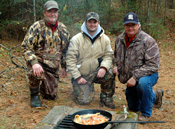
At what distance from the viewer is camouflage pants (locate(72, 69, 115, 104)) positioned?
4219mm

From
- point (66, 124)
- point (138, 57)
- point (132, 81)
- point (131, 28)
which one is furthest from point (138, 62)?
point (66, 124)

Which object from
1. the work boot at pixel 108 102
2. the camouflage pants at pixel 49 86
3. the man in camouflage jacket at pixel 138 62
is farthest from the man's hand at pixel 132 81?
the camouflage pants at pixel 49 86

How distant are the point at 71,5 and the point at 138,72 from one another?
6.21 m

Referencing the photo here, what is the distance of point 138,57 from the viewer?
3.58m

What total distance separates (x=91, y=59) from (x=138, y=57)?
3.66 feet

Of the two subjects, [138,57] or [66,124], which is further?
[138,57]

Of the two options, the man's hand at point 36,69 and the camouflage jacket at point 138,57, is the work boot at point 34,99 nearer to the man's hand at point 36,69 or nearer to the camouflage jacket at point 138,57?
the man's hand at point 36,69

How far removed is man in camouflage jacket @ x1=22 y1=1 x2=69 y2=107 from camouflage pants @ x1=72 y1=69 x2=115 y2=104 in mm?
564

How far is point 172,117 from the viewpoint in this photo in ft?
12.7

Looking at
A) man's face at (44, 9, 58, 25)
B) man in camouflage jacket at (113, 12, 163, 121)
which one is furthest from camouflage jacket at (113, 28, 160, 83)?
man's face at (44, 9, 58, 25)

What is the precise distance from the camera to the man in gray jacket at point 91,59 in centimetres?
413

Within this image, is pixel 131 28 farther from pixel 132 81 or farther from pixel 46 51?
pixel 46 51

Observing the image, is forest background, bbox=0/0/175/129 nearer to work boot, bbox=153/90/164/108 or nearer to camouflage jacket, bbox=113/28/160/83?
work boot, bbox=153/90/164/108

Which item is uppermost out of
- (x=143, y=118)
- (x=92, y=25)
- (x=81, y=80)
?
(x=92, y=25)
